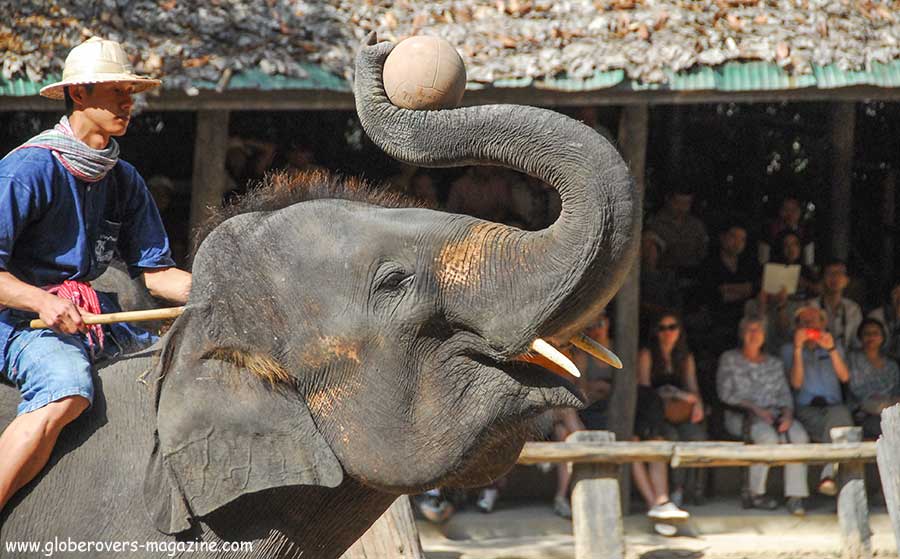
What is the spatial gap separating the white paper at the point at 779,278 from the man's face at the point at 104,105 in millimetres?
7883

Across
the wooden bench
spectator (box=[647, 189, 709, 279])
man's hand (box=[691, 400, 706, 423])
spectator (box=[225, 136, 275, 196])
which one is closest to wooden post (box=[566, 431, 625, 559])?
the wooden bench

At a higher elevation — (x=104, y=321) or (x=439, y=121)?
(x=439, y=121)

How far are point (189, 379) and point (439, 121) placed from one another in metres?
0.86

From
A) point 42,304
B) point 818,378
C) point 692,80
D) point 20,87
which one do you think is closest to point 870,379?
point 818,378

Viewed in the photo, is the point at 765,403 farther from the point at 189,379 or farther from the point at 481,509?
the point at 189,379

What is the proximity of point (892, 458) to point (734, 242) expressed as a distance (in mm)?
5400

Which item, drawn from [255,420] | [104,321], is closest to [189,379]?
[255,420]

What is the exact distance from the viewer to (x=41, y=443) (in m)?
3.54

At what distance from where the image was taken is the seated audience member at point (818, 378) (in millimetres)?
10641

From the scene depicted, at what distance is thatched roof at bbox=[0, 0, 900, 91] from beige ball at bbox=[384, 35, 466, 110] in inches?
203

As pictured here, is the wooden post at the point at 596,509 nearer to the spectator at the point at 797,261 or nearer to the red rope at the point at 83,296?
the spectator at the point at 797,261

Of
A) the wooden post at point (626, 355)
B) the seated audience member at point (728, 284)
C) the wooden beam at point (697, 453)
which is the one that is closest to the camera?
the wooden beam at point (697, 453)

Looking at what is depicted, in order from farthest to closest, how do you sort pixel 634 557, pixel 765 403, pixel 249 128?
pixel 249 128
pixel 765 403
pixel 634 557

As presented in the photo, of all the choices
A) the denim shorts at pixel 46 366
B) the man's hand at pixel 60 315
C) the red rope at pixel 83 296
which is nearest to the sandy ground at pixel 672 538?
the red rope at pixel 83 296
